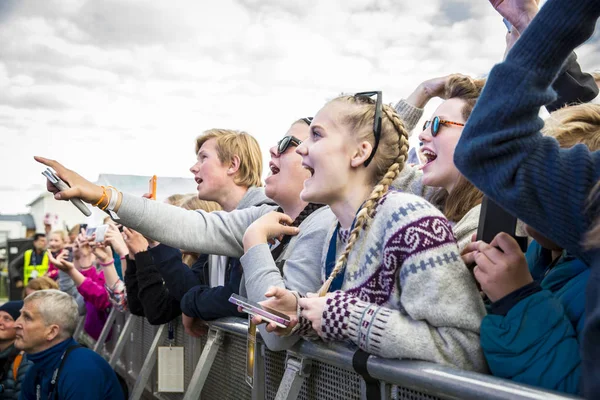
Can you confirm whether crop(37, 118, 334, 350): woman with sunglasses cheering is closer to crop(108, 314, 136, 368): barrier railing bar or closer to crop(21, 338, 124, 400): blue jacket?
crop(21, 338, 124, 400): blue jacket

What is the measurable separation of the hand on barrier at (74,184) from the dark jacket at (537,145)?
1.78m

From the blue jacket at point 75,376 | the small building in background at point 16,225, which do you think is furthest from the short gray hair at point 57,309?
the small building in background at point 16,225

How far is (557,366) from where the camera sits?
4.43 ft

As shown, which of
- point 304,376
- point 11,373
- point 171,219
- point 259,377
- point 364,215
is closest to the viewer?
point 364,215

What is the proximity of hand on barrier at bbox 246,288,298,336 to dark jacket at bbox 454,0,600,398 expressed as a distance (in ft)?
2.65

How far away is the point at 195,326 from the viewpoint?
3.40 metres

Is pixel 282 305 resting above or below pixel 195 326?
above

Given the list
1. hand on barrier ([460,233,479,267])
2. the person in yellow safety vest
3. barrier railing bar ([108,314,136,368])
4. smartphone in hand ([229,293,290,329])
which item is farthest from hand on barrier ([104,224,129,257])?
the person in yellow safety vest

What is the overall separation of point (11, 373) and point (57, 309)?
44.0 inches

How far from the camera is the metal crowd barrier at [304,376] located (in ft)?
4.39

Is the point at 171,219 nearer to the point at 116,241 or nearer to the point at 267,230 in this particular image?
the point at 267,230

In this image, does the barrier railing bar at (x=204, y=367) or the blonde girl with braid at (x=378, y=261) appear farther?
the barrier railing bar at (x=204, y=367)

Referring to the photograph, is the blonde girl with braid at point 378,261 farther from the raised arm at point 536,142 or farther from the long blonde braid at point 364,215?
the raised arm at point 536,142

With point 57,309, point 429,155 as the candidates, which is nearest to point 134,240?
point 57,309
